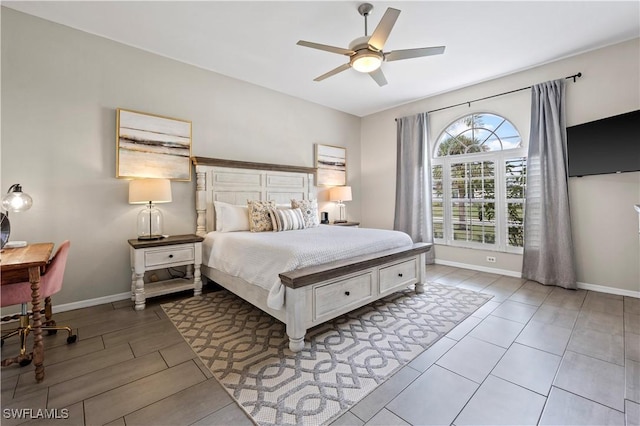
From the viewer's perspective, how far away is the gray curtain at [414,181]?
16.4 feet

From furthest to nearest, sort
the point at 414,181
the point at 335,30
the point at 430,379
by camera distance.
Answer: the point at 414,181, the point at 335,30, the point at 430,379

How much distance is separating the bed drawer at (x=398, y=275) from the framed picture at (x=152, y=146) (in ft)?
9.06

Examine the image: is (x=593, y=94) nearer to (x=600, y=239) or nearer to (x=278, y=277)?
(x=600, y=239)

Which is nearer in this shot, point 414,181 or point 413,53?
point 413,53

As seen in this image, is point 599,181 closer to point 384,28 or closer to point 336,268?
point 384,28

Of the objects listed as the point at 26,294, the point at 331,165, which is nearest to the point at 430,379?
the point at 26,294

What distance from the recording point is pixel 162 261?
3080 millimetres

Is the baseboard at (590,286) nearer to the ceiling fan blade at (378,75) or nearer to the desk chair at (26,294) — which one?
the ceiling fan blade at (378,75)

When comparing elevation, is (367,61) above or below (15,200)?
above

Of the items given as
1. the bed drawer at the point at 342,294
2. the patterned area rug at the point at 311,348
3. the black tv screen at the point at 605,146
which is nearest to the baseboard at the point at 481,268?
the patterned area rug at the point at 311,348

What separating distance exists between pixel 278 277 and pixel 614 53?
4655 mm

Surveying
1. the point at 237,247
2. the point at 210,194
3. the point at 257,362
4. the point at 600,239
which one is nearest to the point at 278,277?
the point at 257,362

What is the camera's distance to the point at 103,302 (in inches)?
124

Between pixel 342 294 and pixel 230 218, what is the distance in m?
1.89
